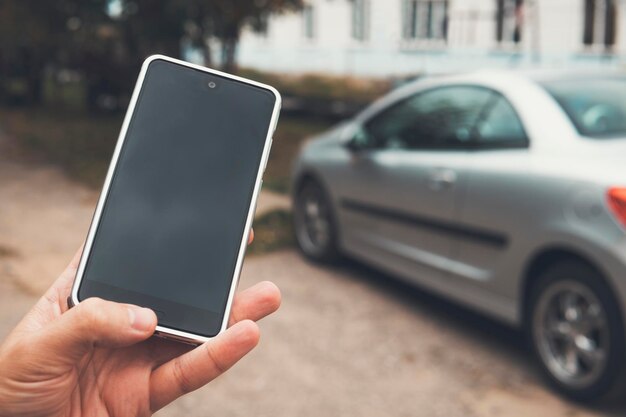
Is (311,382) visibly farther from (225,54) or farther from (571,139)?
(225,54)

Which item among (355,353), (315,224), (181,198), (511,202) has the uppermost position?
(181,198)

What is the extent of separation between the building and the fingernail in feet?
55.1

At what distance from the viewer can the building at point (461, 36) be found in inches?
767

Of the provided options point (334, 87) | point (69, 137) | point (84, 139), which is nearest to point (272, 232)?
point (84, 139)

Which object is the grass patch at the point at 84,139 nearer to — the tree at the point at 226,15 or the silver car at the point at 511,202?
the tree at the point at 226,15

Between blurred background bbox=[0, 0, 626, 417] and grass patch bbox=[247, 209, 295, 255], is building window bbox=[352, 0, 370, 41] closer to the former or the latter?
blurred background bbox=[0, 0, 626, 417]

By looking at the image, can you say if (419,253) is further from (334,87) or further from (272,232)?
(334,87)

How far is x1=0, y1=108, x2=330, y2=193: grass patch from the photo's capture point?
36.4ft

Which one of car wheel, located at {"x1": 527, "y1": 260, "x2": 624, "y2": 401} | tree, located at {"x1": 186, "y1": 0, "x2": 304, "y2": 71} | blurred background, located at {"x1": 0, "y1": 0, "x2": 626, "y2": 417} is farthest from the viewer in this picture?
tree, located at {"x1": 186, "y1": 0, "x2": 304, "y2": 71}

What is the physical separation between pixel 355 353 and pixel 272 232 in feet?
9.18

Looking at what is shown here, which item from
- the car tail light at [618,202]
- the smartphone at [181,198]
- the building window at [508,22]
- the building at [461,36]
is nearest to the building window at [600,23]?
the building at [461,36]

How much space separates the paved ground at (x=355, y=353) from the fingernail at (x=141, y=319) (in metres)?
2.72

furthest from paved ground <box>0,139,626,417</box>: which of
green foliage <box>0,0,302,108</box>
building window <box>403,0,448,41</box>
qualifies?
building window <box>403,0,448,41</box>

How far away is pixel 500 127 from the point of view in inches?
200
